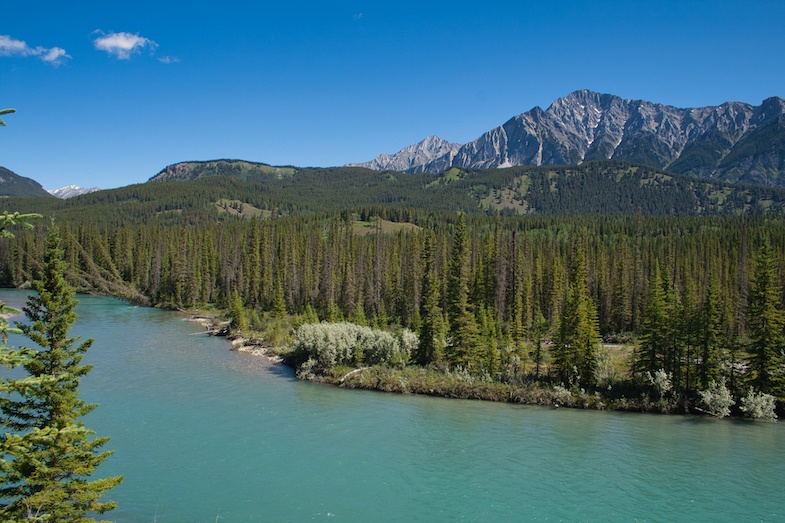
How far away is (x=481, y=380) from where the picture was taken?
152ft

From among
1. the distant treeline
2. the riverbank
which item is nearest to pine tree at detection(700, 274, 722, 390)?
the distant treeline

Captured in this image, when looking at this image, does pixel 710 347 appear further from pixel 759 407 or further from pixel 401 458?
pixel 401 458

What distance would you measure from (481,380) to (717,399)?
59.0ft

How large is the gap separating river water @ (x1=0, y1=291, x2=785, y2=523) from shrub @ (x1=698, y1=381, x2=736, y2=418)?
113 cm

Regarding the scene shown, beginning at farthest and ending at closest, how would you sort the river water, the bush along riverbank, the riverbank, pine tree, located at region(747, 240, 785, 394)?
1. the riverbank
2. the bush along riverbank
3. pine tree, located at region(747, 240, 785, 394)
4. the river water

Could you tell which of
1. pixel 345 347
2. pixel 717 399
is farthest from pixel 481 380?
pixel 717 399

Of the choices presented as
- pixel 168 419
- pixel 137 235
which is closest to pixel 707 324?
pixel 168 419

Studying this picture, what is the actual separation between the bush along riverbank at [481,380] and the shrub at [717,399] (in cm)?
7

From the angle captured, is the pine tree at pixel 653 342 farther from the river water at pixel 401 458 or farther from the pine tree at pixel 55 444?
the pine tree at pixel 55 444

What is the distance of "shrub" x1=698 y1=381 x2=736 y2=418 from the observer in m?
40.4

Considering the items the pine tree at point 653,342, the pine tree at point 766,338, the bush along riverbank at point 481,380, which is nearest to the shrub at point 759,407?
the bush along riverbank at point 481,380

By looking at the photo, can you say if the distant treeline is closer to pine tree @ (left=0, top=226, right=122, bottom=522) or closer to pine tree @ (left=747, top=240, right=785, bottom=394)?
pine tree @ (left=747, top=240, right=785, bottom=394)

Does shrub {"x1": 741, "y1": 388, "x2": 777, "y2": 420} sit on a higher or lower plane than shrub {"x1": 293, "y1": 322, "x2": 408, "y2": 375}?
lower

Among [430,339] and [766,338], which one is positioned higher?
[766,338]
